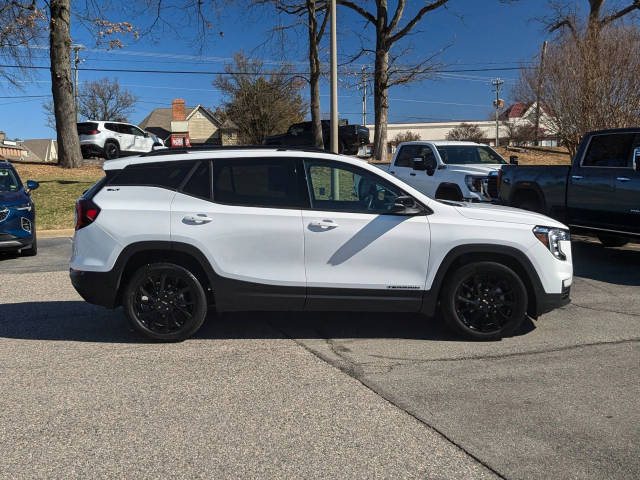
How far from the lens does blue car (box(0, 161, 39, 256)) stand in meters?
9.58

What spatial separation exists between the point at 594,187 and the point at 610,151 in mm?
642

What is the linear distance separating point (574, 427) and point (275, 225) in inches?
112

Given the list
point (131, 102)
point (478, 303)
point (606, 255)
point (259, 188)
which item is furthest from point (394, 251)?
point (131, 102)

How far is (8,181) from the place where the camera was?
1073 cm

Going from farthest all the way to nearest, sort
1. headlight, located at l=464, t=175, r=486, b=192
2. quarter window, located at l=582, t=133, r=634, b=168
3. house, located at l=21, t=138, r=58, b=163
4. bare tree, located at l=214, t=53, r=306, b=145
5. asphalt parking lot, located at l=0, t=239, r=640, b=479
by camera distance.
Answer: house, located at l=21, t=138, r=58, b=163 → bare tree, located at l=214, t=53, r=306, b=145 → headlight, located at l=464, t=175, r=486, b=192 → quarter window, located at l=582, t=133, r=634, b=168 → asphalt parking lot, located at l=0, t=239, r=640, b=479

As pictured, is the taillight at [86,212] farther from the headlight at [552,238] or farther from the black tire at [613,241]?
the black tire at [613,241]

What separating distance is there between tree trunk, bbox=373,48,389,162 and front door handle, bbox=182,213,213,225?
2185 centimetres

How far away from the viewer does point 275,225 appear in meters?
5.19

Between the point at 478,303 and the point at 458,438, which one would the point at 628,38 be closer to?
the point at 478,303

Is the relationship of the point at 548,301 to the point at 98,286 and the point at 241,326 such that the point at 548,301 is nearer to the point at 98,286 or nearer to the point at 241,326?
the point at 241,326

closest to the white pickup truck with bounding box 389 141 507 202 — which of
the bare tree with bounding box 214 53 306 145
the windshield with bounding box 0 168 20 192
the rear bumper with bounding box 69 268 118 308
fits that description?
the rear bumper with bounding box 69 268 118 308

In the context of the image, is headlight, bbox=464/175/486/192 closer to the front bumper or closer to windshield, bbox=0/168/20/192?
the front bumper

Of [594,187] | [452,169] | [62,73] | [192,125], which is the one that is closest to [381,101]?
[62,73]

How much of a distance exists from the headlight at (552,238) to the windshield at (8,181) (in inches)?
361
